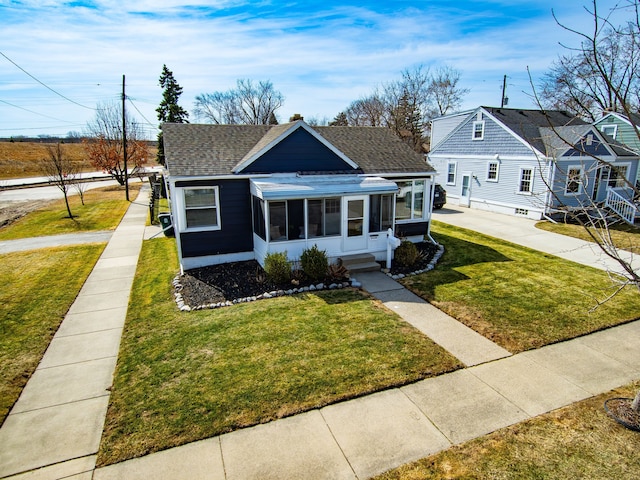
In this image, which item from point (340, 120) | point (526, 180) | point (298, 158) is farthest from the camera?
point (340, 120)

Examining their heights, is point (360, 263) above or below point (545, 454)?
above

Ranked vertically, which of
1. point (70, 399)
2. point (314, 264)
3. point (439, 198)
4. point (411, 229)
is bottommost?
point (70, 399)

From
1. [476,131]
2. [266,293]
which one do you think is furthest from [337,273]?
[476,131]

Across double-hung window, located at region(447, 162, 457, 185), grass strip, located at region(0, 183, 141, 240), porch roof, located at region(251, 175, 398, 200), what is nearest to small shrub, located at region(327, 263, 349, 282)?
porch roof, located at region(251, 175, 398, 200)

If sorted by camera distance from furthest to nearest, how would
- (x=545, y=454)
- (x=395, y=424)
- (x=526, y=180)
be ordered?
(x=526, y=180), (x=395, y=424), (x=545, y=454)

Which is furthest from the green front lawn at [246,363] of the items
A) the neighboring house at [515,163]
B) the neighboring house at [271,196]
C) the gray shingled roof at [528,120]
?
the gray shingled roof at [528,120]

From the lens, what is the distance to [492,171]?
22.8 meters

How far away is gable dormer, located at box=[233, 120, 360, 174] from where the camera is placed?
1270 centimetres

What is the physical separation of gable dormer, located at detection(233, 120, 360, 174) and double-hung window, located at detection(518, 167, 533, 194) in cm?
1184

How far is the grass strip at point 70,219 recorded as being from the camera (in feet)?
61.8

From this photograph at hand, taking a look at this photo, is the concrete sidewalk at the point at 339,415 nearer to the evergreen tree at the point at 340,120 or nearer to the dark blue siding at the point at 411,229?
the dark blue siding at the point at 411,229

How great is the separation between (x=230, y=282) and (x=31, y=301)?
5.42 m

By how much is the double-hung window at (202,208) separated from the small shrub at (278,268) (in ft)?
9.13

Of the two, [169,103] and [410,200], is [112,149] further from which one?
[410,200]
